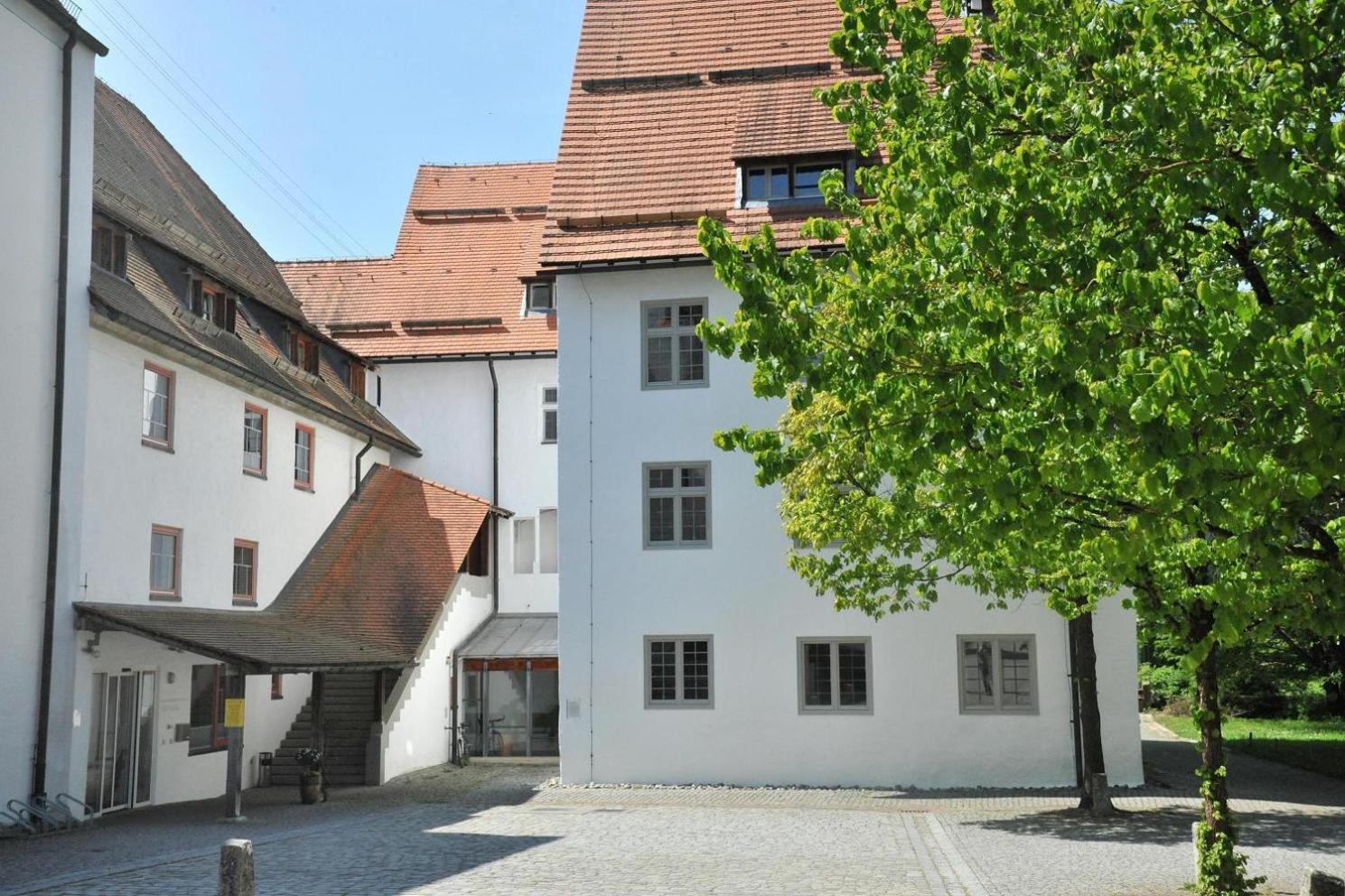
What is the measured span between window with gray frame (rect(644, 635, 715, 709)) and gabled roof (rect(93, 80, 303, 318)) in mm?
11789

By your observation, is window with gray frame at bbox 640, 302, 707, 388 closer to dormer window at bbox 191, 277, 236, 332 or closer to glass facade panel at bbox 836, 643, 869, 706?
glass facade panel at bbox 836, 643, 869, 706

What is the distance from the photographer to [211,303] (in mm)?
27953

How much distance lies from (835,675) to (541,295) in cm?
1577

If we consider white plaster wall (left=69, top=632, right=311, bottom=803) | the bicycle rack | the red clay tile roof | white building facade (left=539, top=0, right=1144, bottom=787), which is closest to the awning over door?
white plaster wall (left=69, top=632, right=311, bottom=803)

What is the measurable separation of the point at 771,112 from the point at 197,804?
54.6 feet

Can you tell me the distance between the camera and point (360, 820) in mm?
20938

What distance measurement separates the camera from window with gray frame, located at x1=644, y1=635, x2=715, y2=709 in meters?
24.8

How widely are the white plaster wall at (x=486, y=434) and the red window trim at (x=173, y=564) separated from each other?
10424 mm

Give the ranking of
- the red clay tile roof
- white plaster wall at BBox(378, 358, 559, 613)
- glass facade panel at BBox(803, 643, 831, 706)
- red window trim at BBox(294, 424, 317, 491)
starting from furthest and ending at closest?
white plaster wall at BBox(378, 358, 559, 613) → red window trim at BBox(294, 424, 317, 491) → the red clay tile roof → glass facade panel at BBox(803, 643, 831, 706)

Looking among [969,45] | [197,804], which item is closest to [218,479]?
[197,804]

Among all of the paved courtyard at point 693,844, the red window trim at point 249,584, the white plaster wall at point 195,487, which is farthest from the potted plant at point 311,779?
the red window trim at point 249,584

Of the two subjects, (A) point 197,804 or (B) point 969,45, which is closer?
(B) point 969,45

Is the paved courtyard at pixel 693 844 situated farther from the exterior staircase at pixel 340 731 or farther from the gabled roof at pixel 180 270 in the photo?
the gabled roof at pixel 180 270

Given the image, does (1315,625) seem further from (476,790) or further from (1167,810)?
(476,790)
